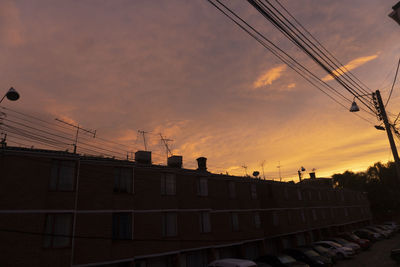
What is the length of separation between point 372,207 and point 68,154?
9014 cm

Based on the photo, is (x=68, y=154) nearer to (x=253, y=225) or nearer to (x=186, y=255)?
(x=186, y=255)

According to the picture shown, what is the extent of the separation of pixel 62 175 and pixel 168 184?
9.24 m

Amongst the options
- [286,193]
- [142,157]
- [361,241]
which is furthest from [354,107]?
[361,241]

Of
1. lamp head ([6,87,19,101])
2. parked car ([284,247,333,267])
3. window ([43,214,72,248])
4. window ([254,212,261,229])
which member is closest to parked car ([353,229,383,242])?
window ([254,212,261,229])

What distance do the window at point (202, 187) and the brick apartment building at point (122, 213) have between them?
4.1 inches

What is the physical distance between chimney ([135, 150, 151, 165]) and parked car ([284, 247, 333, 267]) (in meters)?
17.2

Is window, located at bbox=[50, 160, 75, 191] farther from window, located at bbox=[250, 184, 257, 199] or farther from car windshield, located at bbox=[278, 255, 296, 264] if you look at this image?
window, located at bbox=[250, 184, 257, 199]

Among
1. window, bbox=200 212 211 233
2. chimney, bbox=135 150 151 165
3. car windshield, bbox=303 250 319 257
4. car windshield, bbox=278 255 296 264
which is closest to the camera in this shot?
car windshield, bbox=278 255 296 264

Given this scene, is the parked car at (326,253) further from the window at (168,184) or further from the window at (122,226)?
the window at (122,226)

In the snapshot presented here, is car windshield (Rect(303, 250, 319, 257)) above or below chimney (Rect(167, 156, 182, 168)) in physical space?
below

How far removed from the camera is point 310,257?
24.7m

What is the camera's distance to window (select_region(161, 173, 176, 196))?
24031 mm

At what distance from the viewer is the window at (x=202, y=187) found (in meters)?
27.1

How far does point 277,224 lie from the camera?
36.0 meters
